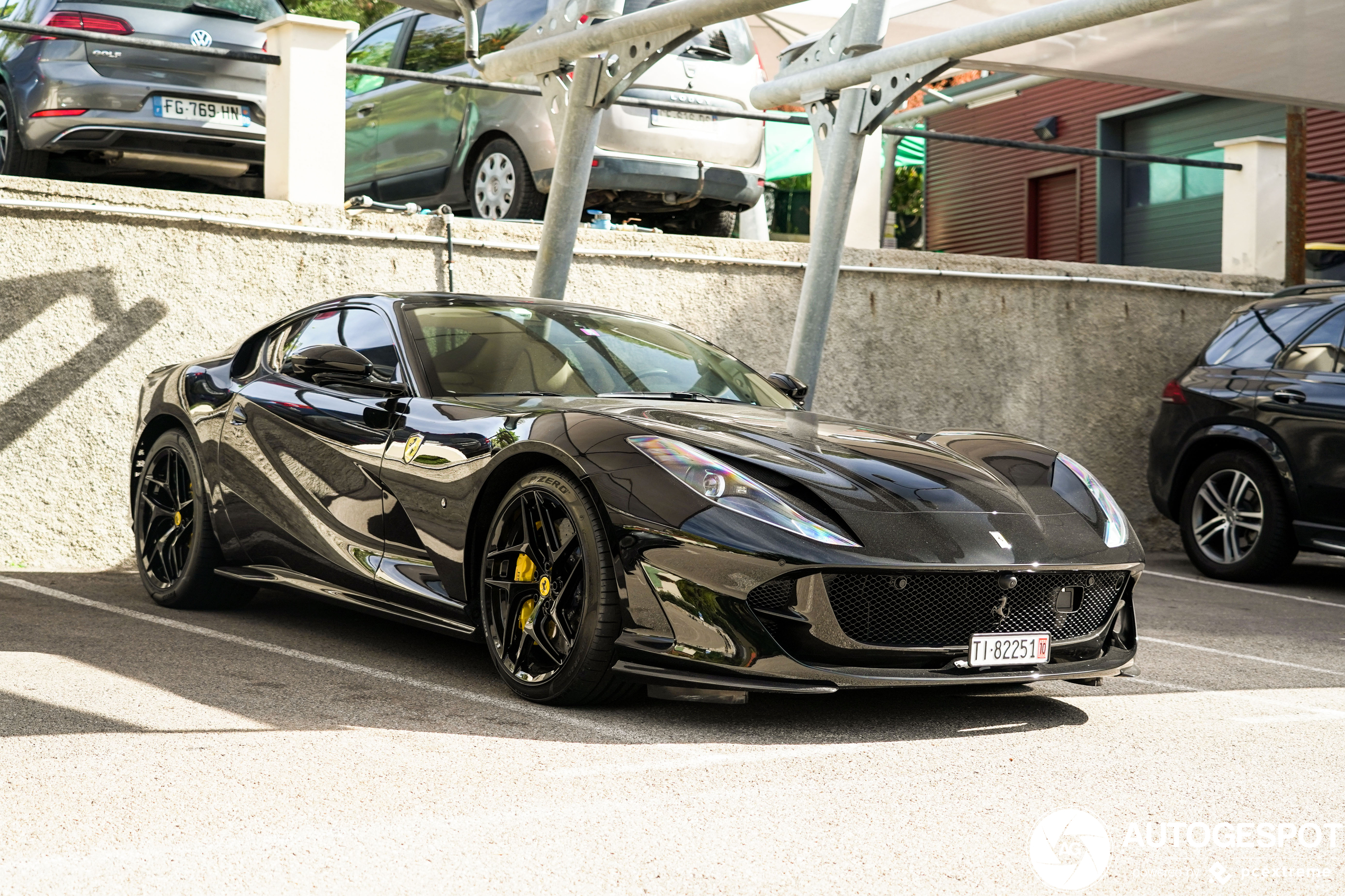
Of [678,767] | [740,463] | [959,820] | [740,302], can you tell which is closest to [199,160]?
[740,302]

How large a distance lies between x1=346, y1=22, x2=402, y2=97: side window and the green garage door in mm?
12029

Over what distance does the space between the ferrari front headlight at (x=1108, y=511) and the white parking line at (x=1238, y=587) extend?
3.55 metres

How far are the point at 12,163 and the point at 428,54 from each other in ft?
10.6

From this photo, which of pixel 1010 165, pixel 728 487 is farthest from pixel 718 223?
pixel 1010 165

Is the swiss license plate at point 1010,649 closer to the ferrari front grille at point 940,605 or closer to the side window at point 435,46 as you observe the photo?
the ferrari front grille at point 940,605

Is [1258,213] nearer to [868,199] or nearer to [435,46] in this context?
[868,199]

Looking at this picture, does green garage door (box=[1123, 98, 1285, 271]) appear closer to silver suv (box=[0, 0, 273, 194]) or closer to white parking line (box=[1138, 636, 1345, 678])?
silver suv (box=[0, 0, 273, 194])

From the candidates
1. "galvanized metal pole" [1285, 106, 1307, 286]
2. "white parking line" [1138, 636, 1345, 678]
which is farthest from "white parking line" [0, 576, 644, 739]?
"galvanized metal pole" [1285, 106, 1307, 286]

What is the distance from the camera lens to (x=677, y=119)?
1016 cm

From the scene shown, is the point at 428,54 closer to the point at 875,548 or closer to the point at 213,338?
the point at 213,338

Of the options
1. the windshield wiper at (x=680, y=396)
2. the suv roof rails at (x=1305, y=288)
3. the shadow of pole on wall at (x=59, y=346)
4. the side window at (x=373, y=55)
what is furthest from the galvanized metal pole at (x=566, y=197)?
the suv roof rails at (x=1305, y=288)

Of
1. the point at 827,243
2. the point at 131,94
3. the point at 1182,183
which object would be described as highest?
the point at 1182,183

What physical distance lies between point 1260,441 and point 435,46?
253 inches

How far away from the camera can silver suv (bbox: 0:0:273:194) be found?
9.09 meters
